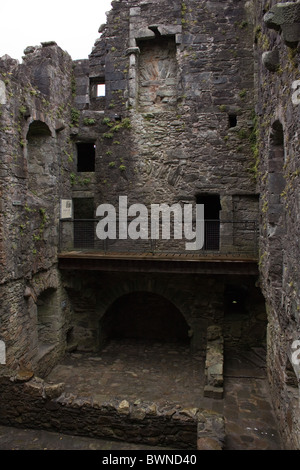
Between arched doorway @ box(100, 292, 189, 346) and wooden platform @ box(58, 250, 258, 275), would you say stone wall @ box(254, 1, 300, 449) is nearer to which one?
wooden platform @ box(58, 250, 258, 275)

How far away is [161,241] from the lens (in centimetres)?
983

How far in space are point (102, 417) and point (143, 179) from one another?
6129 millimetres

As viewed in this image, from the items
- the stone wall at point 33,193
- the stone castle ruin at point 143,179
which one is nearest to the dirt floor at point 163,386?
the stone castle ruin at point 143,179

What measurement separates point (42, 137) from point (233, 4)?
6.15m

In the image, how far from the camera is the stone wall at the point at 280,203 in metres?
4.32

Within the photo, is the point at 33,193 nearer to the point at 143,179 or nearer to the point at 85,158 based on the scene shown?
the point at 143,179

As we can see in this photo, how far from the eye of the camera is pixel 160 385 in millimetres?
7824

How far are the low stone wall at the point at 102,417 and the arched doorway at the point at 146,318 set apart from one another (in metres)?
5.15

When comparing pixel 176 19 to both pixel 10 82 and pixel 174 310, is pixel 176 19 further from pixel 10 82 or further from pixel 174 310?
pixel 174 310

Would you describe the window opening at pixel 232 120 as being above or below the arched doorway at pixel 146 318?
above

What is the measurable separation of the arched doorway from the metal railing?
2.28 m

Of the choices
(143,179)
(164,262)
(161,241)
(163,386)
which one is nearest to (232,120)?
(143,179)

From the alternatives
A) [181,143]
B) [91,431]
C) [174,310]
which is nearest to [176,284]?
[174,310]

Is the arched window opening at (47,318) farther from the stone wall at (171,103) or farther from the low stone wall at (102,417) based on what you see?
the stone wall at (171,103)
